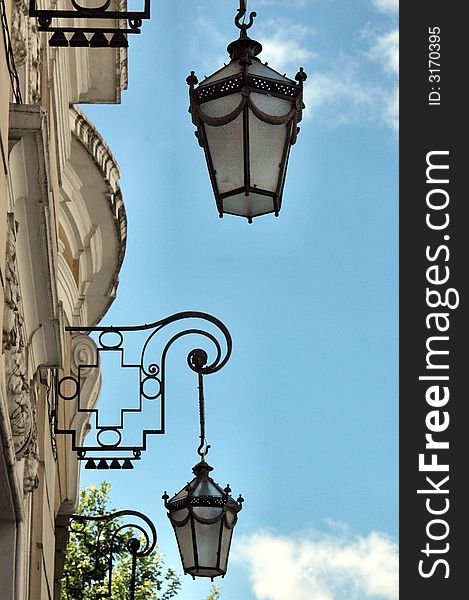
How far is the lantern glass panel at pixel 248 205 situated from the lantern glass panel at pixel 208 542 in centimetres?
378

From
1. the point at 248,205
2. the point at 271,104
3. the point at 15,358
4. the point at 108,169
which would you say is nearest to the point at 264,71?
the point at 271,104

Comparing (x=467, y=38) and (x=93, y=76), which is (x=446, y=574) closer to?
(x=467, y=38)

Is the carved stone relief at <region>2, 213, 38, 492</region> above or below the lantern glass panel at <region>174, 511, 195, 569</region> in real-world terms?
above

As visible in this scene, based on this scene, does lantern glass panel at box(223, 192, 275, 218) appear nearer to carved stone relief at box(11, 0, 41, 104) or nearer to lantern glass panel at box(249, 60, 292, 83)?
lantern glass panel at box(249, 60, 292, 83)

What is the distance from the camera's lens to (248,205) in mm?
6574

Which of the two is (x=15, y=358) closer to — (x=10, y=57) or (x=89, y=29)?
(x=10, y=57)

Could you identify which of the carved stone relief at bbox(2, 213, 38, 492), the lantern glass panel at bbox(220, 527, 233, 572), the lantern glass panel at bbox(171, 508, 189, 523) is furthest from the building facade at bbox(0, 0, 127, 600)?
the lantern glass panel at bbox(220, 527, 233, 572)

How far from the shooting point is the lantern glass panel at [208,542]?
32.4 feet

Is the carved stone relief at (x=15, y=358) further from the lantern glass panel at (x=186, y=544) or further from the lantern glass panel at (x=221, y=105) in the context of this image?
the lantern glass panel at (x=186, y=544)

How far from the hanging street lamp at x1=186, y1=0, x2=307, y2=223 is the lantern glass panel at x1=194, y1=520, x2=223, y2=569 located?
380cm

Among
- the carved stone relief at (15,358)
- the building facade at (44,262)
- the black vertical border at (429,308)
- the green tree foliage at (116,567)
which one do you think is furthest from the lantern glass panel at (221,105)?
the green tree foliage at (116,567)

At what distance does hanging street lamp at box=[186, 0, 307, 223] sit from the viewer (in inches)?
254

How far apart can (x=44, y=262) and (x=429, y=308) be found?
4960mm

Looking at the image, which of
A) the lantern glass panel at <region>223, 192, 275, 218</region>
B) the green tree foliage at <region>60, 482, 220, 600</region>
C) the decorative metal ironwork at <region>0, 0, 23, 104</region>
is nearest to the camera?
the decorative metal ironwork at <region>0, 0, 23, 104</region>
